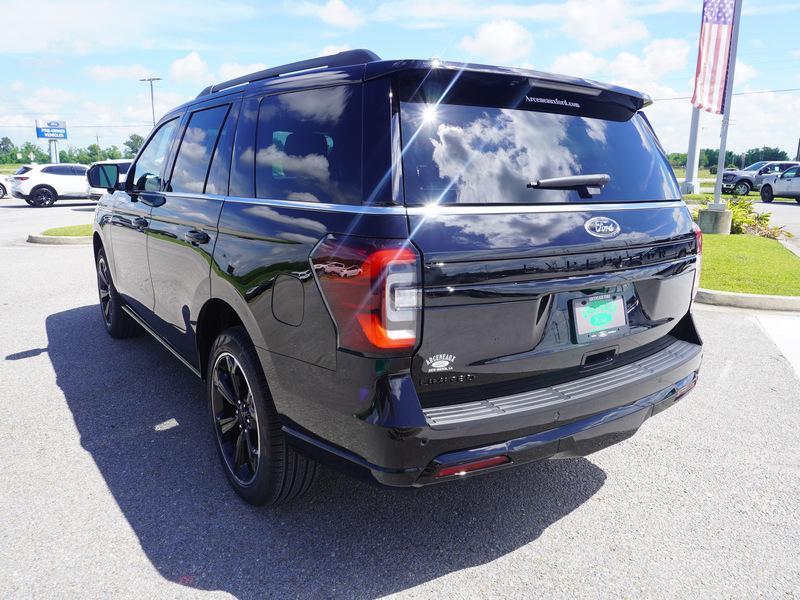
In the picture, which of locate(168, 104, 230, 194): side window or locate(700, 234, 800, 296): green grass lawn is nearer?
locate(168, 104, 230, 194): side window

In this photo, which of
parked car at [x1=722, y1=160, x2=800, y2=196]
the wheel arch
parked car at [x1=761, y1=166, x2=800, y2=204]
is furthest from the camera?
parked car at [x1=722, y1=160, x2=800, y2=196]

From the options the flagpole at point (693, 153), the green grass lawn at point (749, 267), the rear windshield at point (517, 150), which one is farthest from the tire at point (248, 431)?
the flagpole at point (693, 153)

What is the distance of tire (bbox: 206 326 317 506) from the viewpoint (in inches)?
104

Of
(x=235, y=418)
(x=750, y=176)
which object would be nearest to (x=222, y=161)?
(x=235, y=418)

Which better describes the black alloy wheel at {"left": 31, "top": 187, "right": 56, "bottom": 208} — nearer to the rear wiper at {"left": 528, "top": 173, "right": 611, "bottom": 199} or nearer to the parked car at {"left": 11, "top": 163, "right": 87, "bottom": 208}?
the parked car at {"left": 11, "top": 163, "right": 87, "bottom": 208}

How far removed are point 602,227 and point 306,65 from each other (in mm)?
1691

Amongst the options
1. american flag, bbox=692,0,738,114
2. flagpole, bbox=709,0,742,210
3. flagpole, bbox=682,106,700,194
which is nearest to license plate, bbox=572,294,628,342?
flagpole, bbox=709,0,742,210

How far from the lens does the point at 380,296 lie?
2.01 meters

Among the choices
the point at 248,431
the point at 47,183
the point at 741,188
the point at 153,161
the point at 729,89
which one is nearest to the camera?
the point at 248,431

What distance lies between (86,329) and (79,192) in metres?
21.6

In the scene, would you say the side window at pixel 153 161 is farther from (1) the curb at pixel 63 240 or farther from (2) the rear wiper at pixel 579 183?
(1) the curb at pixel 63 240

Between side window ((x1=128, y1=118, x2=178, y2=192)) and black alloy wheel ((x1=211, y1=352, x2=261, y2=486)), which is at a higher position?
side window ((x1=128, y1=118, x2=178, y2=192))

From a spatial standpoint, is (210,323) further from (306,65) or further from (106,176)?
(106,176)

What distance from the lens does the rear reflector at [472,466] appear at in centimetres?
213
